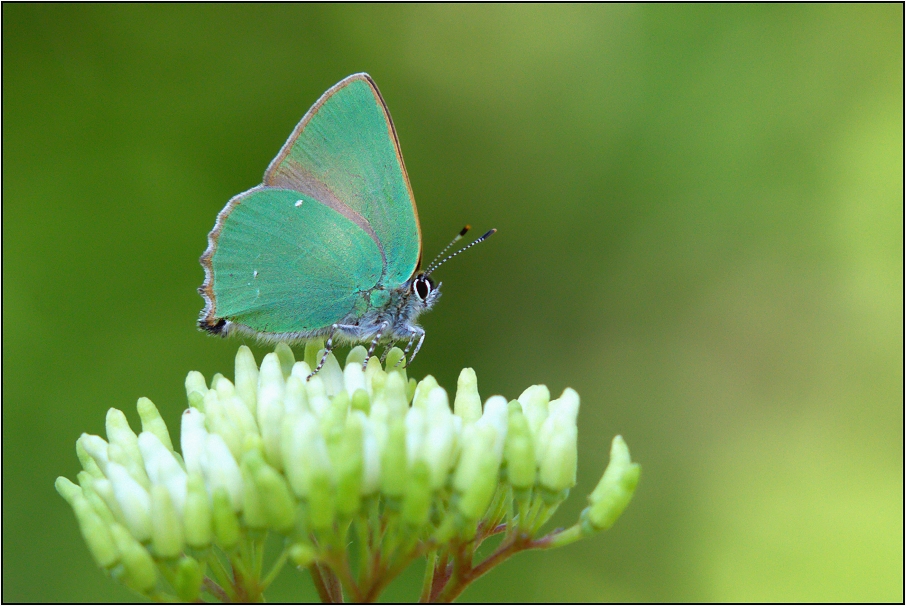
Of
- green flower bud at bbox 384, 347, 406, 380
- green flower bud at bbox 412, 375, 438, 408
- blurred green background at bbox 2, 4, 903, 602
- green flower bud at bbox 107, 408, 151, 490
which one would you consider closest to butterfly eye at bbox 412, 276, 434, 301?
green flower bud at bbox 384, 347, 406, 380

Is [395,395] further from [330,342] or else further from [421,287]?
[421,287]

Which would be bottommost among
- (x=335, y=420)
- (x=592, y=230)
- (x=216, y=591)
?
(x=216, y=591)

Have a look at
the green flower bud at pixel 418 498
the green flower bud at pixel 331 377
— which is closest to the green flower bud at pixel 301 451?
the green flower bud at pixel 418 498

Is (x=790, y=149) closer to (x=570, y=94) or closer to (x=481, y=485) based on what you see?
(x=570, y=94)

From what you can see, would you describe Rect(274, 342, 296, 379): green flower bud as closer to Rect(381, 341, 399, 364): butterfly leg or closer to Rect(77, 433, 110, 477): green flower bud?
Rect(381, 341, 399, 364): butterfly leg

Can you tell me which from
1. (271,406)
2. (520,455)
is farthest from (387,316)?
(520,455)

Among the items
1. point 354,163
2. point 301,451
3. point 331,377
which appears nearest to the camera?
point 301,451

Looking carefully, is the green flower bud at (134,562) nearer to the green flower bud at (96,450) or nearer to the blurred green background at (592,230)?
the green flower bud at (96,450)

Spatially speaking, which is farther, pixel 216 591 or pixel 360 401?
pixel 360 401
